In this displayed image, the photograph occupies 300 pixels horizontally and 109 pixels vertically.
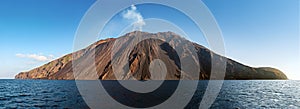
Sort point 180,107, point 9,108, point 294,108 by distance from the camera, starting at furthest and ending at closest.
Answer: point 294,108
point 180,107
point 9,108

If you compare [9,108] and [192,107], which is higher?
[9,108]

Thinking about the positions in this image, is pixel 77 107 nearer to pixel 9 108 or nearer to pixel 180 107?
pixel 9 108

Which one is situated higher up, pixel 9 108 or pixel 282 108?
pixel 9 108

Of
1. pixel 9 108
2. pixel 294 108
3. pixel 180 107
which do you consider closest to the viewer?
pixel 9 108

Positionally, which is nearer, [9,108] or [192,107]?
[9,108]

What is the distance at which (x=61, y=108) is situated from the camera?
173 feet

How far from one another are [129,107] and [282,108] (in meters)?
41.6

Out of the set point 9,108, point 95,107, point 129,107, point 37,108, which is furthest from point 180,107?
point 9,108

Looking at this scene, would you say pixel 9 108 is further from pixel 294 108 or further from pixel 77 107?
pixel 294 108

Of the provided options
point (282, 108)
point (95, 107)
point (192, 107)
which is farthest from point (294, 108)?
point (95, 107)

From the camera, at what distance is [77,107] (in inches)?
2142

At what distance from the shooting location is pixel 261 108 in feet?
191

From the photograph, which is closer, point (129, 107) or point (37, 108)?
point (37, 108)

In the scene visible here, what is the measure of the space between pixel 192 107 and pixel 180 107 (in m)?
3.15
